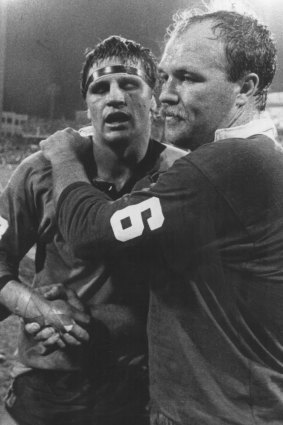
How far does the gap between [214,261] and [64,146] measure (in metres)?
0.66

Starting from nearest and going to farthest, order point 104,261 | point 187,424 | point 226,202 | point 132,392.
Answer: point 226,202, point 187,424, point 104,261, point 132,392

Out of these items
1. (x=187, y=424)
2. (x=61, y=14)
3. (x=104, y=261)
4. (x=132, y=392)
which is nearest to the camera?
(x=187, y=424)

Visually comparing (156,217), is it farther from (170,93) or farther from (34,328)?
(34,328)

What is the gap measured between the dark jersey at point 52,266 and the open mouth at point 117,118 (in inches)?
6.9

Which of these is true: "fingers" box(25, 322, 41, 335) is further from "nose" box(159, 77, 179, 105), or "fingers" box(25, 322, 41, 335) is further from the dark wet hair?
the dark wet hair

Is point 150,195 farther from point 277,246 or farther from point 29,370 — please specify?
point 29,370

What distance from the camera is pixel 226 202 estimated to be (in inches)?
43.4

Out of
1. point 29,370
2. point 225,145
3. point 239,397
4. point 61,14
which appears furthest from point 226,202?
point 61,14

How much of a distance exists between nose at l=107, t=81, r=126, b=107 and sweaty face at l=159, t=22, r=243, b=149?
31 cm

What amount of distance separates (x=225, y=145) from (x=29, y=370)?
1.11m

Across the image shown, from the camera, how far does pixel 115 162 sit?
5.61 ft

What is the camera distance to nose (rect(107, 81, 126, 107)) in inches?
63.8

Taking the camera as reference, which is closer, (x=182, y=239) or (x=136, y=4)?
(x=182, y=239)

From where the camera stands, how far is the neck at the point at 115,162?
1.69m
